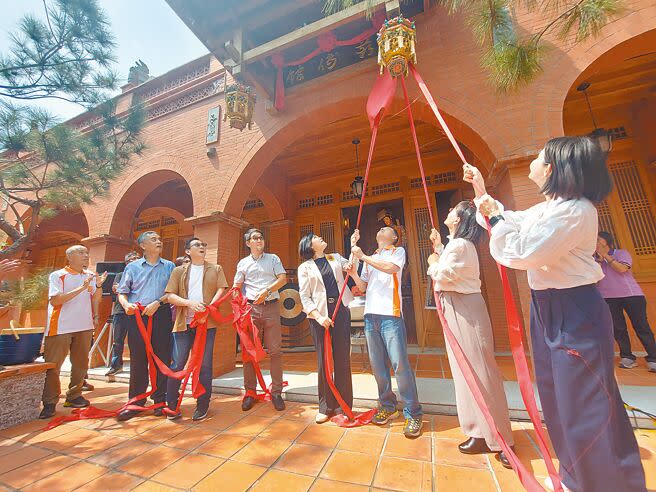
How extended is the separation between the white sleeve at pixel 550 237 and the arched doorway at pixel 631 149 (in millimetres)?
5123

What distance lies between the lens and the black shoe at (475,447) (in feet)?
6.06

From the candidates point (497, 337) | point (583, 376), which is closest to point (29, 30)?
point (583, 376)

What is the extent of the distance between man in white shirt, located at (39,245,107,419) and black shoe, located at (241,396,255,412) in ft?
6.37

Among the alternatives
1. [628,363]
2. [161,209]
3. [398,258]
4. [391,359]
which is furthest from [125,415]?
[161,209]

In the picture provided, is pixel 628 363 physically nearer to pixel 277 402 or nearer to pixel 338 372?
pixel 338 372

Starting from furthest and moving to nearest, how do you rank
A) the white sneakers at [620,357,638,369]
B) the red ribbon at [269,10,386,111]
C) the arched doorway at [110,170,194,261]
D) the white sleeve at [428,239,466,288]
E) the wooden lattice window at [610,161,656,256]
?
the arched doorway at [110,170,194,261]
the wooden lattice window at [610,161,656,256]
the red ribbon at [269,10,386,111]
the white sneakers at [620,357,638,369]
the white sleeve at [428,239,466,288]

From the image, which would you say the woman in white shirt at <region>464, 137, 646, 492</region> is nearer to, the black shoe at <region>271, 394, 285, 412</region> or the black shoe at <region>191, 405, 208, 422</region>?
the black shoe at <region>271, 394, 285, 412</region>

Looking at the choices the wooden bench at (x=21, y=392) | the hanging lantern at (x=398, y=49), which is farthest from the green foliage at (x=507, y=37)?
the wooden bench at (x=21, y=392)

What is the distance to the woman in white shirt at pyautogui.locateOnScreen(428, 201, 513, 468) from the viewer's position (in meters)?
1.83

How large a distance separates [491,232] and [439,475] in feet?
5.04

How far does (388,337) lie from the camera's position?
2.32m

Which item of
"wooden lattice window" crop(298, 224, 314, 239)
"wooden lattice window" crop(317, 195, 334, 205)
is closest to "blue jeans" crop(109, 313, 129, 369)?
"wooden lattice window" crop(298, 224, 314, 239)

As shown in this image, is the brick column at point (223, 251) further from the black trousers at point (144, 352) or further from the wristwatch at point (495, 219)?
the wristwatch at point (495, 219)

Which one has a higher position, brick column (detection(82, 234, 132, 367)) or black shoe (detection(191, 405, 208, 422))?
brick column (detection(82, 234, 132, 367))
